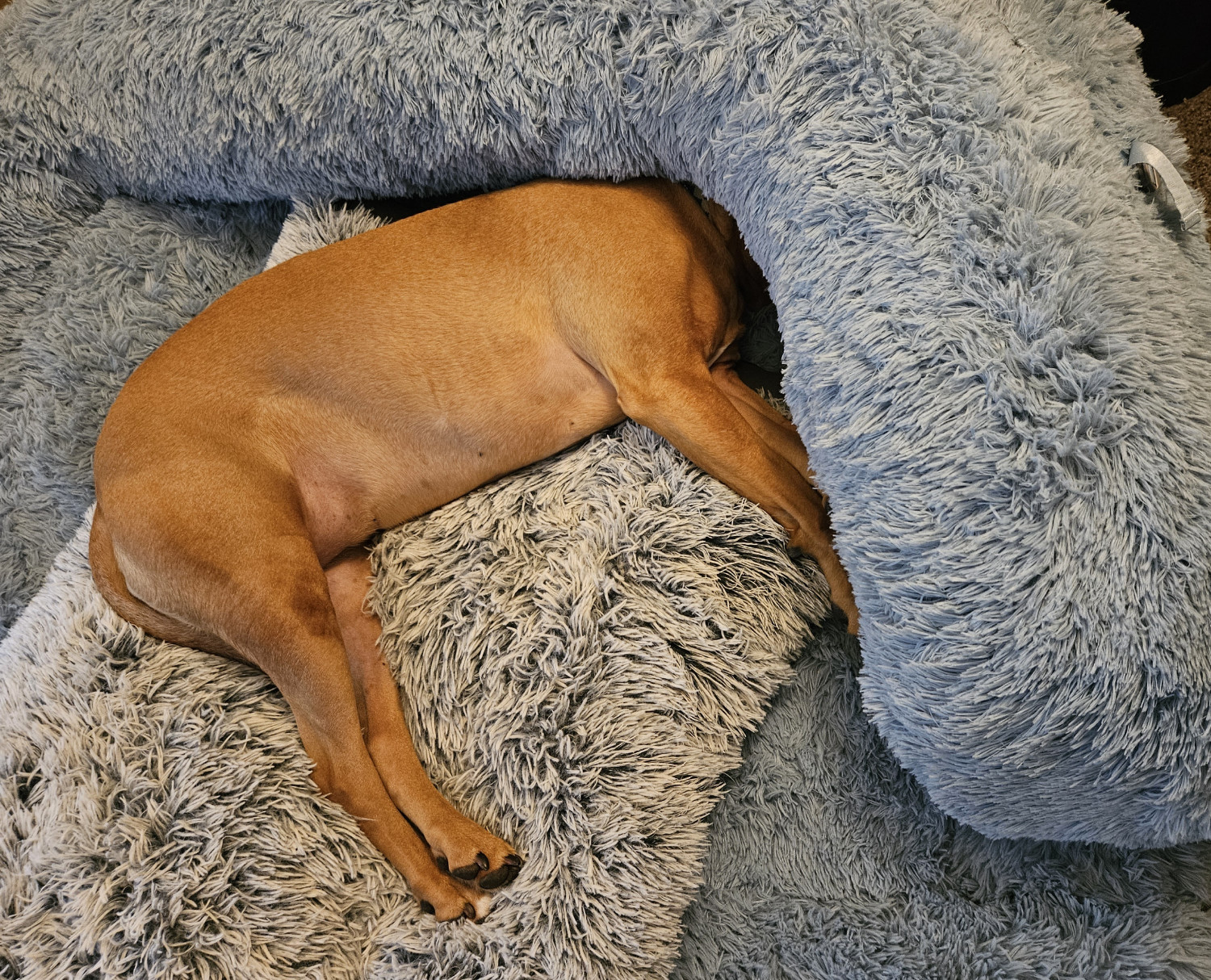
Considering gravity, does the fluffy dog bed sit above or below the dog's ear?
below

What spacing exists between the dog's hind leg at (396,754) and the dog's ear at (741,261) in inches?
36.1

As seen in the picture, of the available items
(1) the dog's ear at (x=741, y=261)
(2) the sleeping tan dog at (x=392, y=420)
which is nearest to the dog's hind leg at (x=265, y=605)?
(2) the sleeping tan dog at (x=392, y=420)

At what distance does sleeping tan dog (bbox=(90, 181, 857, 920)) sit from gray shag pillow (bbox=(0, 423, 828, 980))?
6 cm

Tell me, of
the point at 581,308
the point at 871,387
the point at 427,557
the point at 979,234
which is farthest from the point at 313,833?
the point at 979,234

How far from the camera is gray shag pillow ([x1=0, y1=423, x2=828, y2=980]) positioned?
3.98ft

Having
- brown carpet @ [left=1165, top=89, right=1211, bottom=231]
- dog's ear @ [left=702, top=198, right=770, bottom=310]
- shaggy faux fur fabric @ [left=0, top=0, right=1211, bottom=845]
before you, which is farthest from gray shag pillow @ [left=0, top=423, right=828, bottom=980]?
brown carpet @ [left=1165, top=89, right=1211, bottom=231]

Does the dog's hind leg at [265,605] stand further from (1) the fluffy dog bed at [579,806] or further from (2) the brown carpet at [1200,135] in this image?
(2) the brown carpet at [1200,135]

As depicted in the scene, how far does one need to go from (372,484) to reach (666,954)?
94 cm

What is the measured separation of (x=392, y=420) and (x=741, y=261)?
0.74 m

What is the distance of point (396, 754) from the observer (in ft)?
4.65

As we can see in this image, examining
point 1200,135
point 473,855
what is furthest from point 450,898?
point 1200,135

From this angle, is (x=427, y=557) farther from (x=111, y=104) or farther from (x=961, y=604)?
(x=111, y=104)

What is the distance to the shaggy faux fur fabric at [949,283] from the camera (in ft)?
3.34

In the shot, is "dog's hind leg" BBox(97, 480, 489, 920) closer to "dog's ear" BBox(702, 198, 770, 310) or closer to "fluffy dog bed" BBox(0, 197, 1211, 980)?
"fluffy dog bed" BBox(0, 197, 1211, 980)
